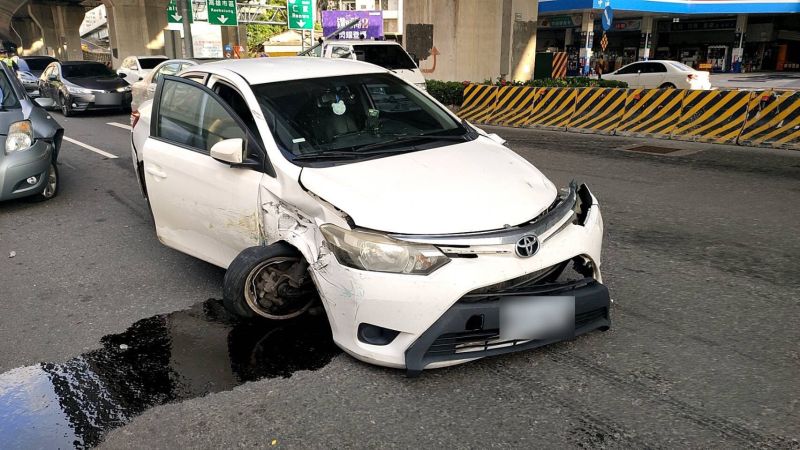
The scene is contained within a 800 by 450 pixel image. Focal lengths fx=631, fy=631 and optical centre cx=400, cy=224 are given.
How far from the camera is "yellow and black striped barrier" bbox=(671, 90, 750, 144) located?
1108 cm

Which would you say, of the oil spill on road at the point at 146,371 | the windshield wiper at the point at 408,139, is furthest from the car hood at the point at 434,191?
the oil spill on road at the point at 146,371

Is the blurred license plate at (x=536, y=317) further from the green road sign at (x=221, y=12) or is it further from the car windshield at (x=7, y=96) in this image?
the green road sign at (x=221, y=12)

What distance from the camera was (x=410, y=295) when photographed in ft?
10.2

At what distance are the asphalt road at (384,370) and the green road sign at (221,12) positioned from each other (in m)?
25.4

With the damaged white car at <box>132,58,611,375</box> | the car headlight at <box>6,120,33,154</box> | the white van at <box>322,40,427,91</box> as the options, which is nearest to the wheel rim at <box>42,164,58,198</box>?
the car headlight at <box>6,120,33,154</box>

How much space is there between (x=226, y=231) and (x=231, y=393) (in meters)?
1.31

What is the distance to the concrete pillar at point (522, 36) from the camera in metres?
20.6

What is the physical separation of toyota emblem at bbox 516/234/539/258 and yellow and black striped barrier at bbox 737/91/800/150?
29.9 ft

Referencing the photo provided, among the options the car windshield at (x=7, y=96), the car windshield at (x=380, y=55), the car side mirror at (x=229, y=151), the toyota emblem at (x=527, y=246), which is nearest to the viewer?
the toyota emblem at (x=527, y=246)

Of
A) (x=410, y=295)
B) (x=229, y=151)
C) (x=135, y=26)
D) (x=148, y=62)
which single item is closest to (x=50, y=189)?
(x=229, y=151)

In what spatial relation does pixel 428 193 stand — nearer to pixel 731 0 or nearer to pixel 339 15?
pixel 731 0

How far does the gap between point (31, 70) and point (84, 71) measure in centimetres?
601

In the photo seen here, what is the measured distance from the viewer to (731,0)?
39.4 metres

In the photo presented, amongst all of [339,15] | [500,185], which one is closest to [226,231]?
[500,185]
